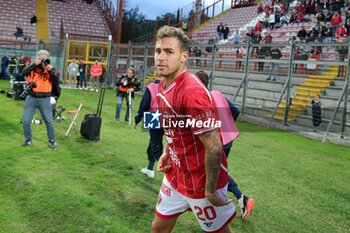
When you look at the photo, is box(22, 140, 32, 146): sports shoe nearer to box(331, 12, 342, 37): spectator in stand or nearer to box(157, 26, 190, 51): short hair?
box(157, 26, 190, 51): short hair

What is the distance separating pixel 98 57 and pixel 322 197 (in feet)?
74.5

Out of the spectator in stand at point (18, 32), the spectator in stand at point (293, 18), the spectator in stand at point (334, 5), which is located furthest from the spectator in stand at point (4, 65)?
the spectator in stand at point (334, 5)

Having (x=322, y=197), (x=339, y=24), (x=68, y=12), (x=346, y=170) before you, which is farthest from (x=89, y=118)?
(x=68, y=12)

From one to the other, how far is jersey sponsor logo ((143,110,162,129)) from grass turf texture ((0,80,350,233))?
3.43 feet

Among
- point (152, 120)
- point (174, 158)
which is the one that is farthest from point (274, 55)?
point (174, 158)

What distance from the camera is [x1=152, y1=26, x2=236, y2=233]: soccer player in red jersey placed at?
2.31 metres

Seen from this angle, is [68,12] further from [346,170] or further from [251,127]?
[346,170]

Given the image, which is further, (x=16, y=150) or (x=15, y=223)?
(x=16, y=150)

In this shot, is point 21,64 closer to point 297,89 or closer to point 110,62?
point 110,62

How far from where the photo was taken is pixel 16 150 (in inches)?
293

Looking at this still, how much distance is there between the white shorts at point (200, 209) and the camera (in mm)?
2574

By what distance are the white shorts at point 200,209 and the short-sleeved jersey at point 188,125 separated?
5cm

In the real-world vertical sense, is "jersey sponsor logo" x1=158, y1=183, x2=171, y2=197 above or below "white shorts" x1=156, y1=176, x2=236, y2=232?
above

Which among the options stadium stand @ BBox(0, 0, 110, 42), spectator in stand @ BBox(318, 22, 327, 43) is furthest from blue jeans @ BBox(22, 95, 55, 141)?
stadium stand @ BBox(0, 0, 110, 42)
